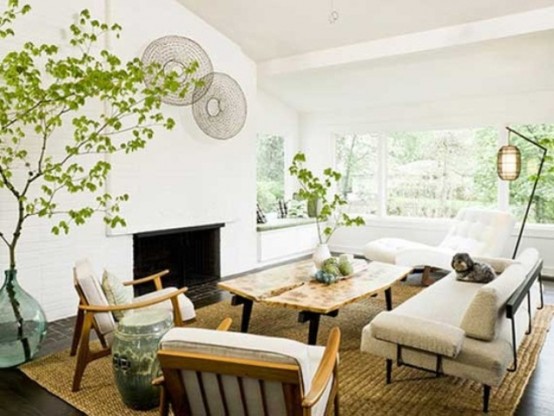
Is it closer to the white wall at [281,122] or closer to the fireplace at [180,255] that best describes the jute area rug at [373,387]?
the fireplace at [180,255]

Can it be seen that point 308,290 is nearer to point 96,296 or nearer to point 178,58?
point 96,296

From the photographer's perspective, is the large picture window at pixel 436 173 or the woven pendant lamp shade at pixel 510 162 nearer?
the woven pendant lamp shade at pixel 510 162

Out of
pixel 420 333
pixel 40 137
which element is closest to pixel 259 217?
pixel 40 137

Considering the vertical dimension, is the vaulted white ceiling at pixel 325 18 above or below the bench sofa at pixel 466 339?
above

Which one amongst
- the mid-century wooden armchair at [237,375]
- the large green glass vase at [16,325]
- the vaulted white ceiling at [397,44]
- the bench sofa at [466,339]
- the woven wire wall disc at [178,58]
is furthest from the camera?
the woven wire wall disc at [178,58]

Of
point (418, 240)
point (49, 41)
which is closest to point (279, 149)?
point (418, 240)

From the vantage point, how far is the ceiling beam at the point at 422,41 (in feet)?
14.0

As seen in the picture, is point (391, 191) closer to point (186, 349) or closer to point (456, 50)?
point (456, 50)

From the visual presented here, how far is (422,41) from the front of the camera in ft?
15.9

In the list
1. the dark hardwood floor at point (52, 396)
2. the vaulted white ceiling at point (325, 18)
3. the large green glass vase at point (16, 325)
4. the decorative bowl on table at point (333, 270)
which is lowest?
the dark hardwood floor at point (52, 396)

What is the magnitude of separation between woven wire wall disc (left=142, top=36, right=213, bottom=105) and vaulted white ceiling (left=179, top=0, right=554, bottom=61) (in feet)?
1.46

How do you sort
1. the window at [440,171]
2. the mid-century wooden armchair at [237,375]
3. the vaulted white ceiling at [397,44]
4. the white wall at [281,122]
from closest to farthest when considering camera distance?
the mid-century wooden armchair at [237,375], the vaulted white ceiling at [397,44], the window at [440,171], the white wall at [281,122]

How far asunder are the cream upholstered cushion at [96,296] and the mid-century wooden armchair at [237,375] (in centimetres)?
121

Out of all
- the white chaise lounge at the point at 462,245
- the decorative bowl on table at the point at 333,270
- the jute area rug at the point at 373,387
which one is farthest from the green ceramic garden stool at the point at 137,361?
the white chaise lounge at the point at 462,245
